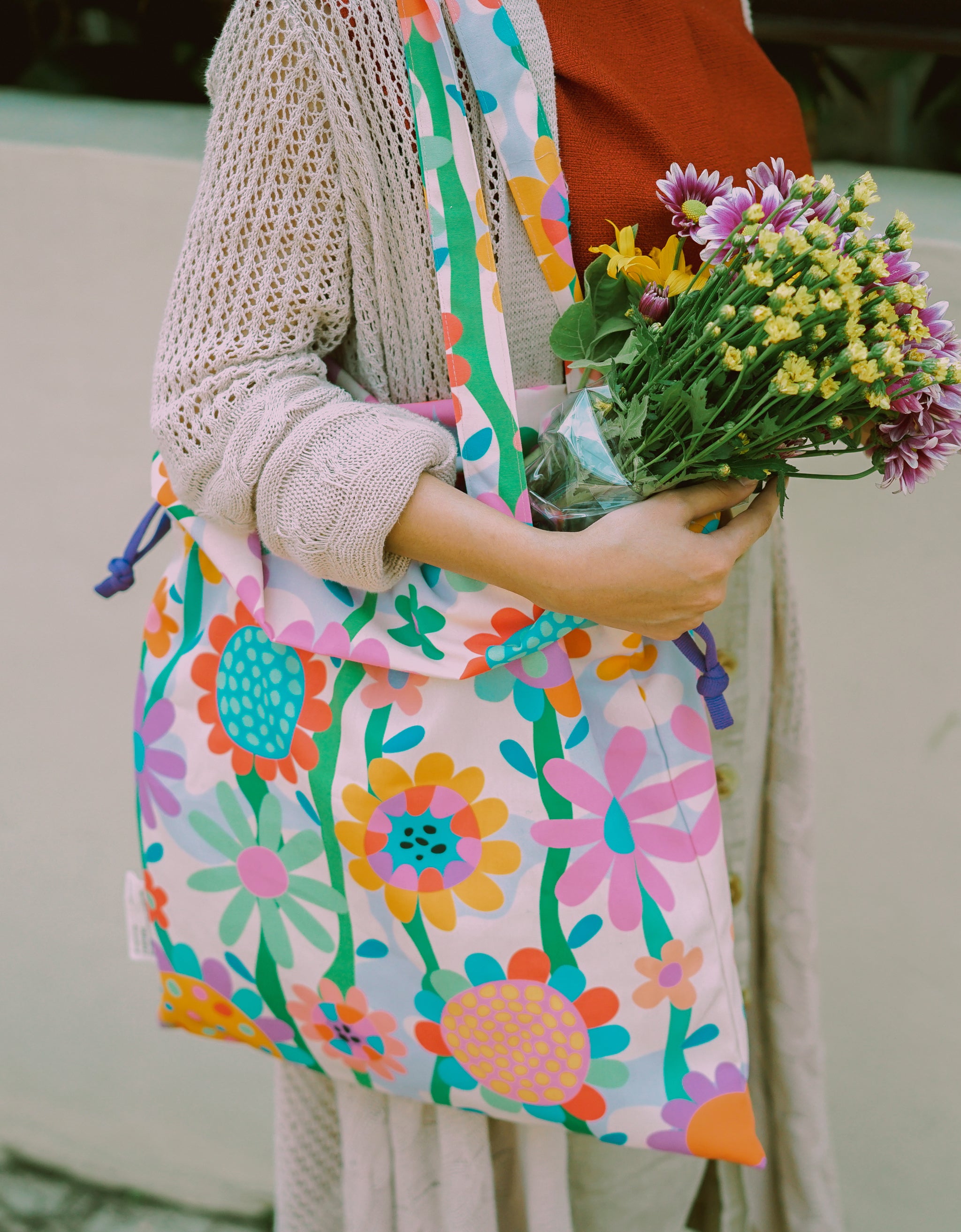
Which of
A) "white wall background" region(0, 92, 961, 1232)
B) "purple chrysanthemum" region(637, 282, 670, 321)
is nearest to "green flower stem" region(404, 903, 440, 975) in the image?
"purple chrysanthemum" region(637, 282, 670, 321)

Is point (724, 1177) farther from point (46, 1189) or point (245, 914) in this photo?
point (46, 1189)

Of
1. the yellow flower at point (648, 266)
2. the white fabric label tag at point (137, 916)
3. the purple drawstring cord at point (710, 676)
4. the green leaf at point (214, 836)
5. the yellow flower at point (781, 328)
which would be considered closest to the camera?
the yellow flower at point (781, 328)

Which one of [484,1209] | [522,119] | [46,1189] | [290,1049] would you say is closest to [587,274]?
[522,119]

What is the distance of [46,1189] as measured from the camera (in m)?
1.74

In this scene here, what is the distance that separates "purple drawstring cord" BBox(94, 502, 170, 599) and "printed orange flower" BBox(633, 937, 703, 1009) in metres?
0.53

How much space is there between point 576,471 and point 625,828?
0.25m

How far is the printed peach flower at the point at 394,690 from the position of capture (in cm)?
74

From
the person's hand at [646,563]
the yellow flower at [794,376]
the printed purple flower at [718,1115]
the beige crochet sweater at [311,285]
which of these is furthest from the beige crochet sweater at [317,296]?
the printed purple flower at [718,1115]

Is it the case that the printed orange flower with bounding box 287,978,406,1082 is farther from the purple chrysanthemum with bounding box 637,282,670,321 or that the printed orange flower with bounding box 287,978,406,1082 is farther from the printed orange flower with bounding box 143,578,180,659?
the purple chrysanthemum with bounding box 637,282,670,321

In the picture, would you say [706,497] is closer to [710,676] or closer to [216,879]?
[710,676]

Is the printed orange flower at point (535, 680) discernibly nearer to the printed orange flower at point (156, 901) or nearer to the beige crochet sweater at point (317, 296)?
the beige crochet sweater at point (317, 296)

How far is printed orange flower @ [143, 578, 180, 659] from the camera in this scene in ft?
2.90

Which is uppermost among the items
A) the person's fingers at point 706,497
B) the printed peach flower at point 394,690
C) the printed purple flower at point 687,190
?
the printed purple flower at point 687,190

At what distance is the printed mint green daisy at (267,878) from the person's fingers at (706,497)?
0.37 m
